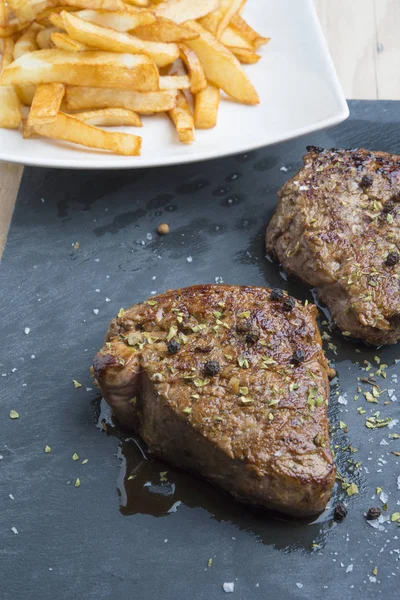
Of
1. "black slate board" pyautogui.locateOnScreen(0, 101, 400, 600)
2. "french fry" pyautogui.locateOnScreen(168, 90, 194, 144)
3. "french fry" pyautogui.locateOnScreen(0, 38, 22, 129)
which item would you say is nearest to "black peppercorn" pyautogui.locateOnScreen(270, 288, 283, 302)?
"black slate board" pyautogui.locateOnScreen(0, 101, 400, 600)

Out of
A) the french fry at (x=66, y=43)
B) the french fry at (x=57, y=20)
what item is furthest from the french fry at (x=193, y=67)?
the french fry at (x=57, y=20)

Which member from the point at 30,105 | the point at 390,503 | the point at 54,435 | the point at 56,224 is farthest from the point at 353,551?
the point at 30,105

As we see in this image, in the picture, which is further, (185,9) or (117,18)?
(185,9)

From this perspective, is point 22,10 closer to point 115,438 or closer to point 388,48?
point 115,438

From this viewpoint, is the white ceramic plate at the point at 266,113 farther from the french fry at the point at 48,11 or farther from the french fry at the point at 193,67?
the french fry at the point at 48,11

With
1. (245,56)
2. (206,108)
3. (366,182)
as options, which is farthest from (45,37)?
(366,182)

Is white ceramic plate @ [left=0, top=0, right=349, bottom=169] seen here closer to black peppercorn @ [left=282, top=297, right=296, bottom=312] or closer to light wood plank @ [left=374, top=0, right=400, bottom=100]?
light wood plank @ [left=374, top=0, right=400, bottom=100]
